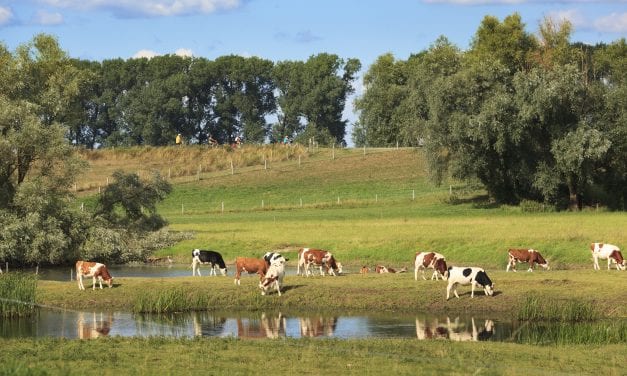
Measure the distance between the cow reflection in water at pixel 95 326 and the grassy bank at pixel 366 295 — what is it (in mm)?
1500

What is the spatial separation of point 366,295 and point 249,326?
5.99 m

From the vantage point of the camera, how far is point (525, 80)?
240 feet

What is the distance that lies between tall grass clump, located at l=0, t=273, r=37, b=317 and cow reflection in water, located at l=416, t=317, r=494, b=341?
43.1ft

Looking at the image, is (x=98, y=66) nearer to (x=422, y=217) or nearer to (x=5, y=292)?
(x=422, y=217)

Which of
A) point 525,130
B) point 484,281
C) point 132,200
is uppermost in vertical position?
point 525,130

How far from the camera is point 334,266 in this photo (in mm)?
42688

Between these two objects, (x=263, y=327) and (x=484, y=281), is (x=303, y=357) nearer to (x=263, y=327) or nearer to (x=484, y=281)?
(x=263, y=327)

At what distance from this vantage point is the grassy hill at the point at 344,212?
5216 cm

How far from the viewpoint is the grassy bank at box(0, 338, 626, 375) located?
22.7 meters

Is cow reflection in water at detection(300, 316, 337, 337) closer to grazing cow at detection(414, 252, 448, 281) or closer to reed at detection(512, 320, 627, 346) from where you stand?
reed at detection(512, 320, 627, 346)

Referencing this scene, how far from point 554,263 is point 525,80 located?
2844 cm

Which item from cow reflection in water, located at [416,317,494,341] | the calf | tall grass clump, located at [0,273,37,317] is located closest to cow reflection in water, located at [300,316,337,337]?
cow reflection in water, located at [416,317,494,341]

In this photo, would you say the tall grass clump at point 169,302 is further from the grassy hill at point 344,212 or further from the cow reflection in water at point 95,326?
the grassy hill at point 344,212

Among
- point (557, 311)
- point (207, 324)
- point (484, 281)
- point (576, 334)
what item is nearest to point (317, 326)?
point (207, 324)
